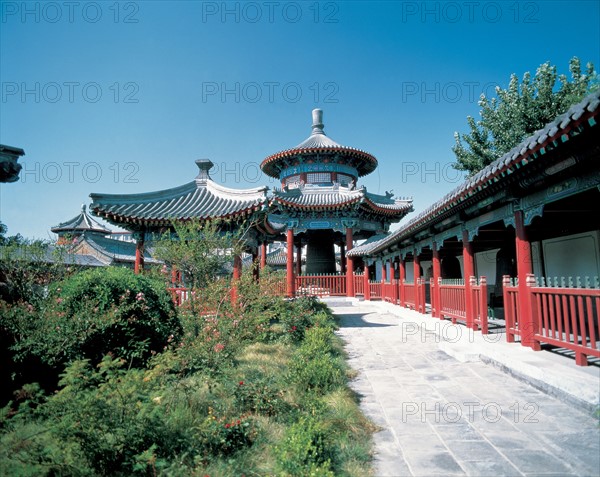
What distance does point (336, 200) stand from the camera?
19.6m

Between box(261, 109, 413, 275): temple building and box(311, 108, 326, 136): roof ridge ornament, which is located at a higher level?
box(311, 108, 326, 136): roof ridge ornament

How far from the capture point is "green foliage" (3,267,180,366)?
16.4ft

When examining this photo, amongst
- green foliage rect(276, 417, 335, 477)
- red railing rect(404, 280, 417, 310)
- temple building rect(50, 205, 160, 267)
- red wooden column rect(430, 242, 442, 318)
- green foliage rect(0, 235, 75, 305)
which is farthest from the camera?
temple building rect(50, 205, 160, 267)

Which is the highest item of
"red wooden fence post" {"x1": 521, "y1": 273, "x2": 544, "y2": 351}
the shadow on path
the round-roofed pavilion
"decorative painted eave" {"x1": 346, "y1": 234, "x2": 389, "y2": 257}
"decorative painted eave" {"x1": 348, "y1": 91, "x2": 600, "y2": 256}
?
the round-roofed pavilion

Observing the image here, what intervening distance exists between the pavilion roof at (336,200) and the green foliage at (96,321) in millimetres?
12003

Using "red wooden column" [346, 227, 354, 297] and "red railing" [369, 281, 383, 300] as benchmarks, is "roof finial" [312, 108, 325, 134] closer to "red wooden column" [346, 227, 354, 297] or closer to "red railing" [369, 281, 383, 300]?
"red wooden column" [346, 227, 354, 297]

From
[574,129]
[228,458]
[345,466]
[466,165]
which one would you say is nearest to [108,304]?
[228,458]

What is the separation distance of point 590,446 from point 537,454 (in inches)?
20.3

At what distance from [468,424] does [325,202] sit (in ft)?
52.7

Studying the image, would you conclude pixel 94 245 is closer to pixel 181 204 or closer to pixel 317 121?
pixel 317 121

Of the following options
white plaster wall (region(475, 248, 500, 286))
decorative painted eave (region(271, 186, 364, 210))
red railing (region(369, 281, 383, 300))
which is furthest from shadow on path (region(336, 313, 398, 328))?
decorative painted eave (region(271, 186, 364, 210))

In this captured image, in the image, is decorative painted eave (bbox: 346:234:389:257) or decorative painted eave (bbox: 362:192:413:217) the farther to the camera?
decorative painted eave (bbox: 362:192:413:217)

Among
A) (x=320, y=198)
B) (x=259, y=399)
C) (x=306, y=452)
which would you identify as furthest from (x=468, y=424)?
(x=320, y=198)

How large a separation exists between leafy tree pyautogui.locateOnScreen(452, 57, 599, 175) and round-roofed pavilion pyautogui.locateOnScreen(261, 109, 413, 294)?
17.4 feet
